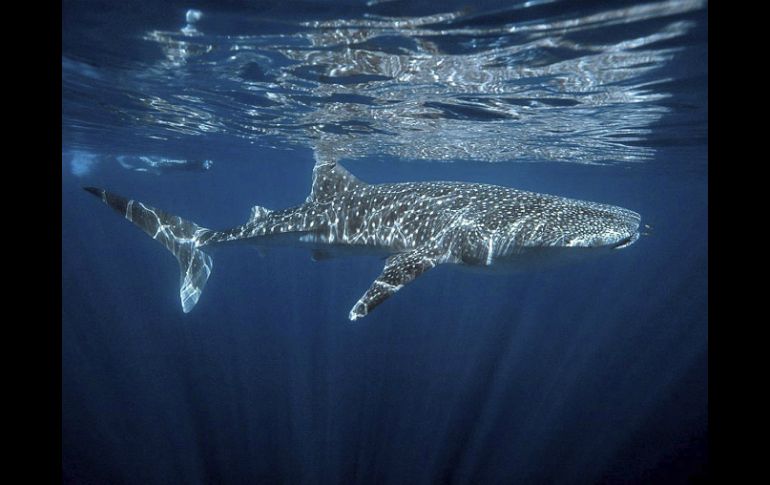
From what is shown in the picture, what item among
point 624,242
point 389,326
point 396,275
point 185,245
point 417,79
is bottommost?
point 389,326

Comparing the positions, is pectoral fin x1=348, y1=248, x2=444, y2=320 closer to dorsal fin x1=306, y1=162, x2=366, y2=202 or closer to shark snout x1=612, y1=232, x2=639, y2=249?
shark snout x1=612, y1=232, x2=639, y2=249

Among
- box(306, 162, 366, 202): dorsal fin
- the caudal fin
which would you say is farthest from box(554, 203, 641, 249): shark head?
the caudal fin

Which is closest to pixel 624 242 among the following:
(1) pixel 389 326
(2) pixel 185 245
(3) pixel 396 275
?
(3) pixel 396 275

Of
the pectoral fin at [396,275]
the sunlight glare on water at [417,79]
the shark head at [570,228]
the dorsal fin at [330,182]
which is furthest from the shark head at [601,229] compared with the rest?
the dorsal fin at [330,182]

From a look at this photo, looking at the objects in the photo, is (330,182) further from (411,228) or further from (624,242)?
(624,242)

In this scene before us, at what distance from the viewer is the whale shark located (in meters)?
6.97

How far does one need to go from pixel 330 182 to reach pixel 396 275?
15.2ft

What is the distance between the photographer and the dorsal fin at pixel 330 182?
10812mm

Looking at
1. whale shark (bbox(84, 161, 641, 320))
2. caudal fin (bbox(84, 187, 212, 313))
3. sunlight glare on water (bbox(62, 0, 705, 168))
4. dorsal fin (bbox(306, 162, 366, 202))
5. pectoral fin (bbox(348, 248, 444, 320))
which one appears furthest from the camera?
caudal fin (bbox(84, 187, 212, 313))

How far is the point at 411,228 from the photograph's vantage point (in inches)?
345

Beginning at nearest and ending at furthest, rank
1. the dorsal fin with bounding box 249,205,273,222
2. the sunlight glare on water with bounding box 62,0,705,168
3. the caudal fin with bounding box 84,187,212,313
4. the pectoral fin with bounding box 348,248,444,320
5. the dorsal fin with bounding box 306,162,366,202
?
the pectoral fin with bounding box 348,248,444,320 < the sunlight glare on water with bounding box 62,0,705,168 < the dorsal fin with bounding box 306,162,366,202 < the caudal fin with bounding box 84,187,212,313 < the dorsal fin with bounding box 249,205,273,222

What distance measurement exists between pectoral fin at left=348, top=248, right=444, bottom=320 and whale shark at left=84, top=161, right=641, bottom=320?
0.06ft

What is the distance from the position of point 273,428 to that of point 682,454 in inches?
458

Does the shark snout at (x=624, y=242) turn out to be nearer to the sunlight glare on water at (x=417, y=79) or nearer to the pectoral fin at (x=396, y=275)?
the pectoral fin at (x=396, y=275)
